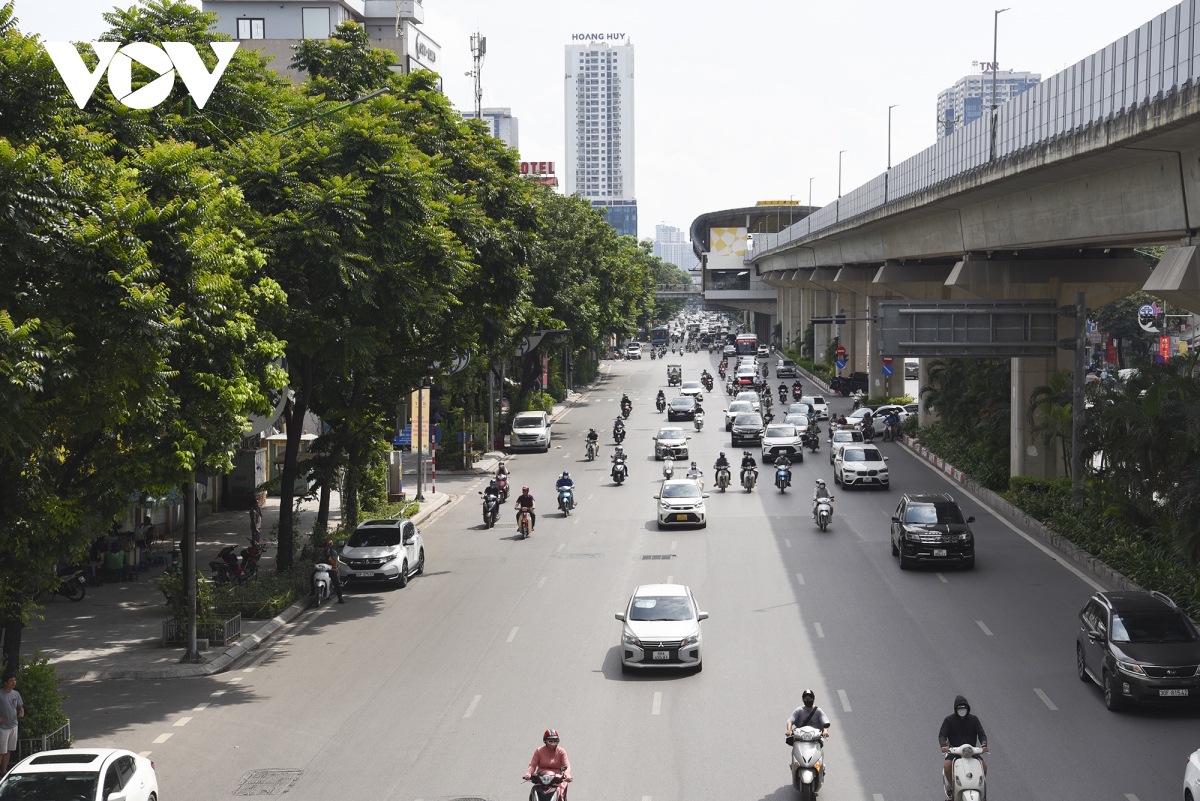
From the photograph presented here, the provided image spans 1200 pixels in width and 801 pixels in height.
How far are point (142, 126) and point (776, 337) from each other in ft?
442

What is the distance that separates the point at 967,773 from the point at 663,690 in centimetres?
709

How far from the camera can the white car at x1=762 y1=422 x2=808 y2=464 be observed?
53.2 meters

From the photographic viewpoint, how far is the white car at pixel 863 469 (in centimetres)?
4572

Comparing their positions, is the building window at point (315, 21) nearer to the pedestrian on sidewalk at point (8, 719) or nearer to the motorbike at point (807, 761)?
the pedestrian on sidewalk at point (8, 719)

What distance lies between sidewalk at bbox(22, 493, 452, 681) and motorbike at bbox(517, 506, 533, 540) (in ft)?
23.8

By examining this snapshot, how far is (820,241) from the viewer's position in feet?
255

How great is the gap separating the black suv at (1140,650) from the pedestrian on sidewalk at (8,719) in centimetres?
1538

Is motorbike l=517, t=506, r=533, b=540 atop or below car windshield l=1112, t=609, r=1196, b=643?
below

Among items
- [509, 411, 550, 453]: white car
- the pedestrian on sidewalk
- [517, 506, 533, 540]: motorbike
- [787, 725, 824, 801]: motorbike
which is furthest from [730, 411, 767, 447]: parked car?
the pedestrian on sidewalk

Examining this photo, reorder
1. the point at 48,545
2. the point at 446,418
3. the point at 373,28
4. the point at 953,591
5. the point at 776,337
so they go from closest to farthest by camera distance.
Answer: the point at 48,545 < the point at 953,591 < the point at 446,418 < the point at 373,28 < the point at 776,337

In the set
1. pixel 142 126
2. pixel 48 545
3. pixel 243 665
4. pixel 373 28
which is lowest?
pixel 243 665

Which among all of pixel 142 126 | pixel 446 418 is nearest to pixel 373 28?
pixel 446 418

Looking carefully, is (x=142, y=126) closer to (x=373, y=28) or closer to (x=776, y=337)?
(x=373, y=28)

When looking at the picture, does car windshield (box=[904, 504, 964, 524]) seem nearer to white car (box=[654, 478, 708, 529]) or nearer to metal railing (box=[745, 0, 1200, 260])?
white car (box=[654, 478, 708, 529])
